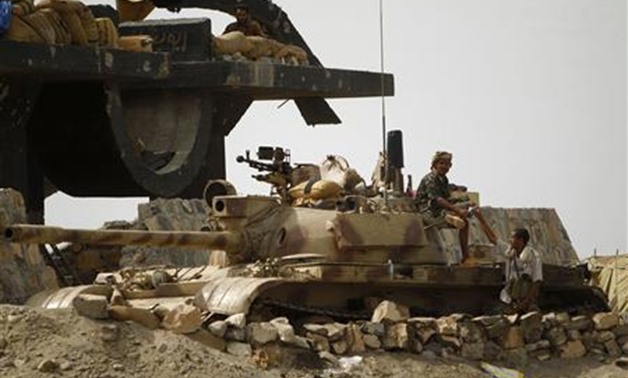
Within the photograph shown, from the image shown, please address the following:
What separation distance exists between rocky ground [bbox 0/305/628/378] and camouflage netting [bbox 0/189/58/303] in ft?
19.5

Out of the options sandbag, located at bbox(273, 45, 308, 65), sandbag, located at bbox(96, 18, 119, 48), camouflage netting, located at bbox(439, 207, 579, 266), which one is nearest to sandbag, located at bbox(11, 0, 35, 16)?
sandbag, located at bbox(96, 18, 119, 48)

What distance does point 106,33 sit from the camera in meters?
29.7

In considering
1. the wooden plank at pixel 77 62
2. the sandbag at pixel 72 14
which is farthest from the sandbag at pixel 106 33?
the sandbag at pixel 72 14

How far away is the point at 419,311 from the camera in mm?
21031

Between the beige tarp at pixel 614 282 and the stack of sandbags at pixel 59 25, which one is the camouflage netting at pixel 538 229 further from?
the stack of sandbags at pixel 59 25

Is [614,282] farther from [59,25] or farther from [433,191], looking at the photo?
[59,25]

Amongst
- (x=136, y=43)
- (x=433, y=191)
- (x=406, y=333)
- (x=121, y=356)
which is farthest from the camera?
(x=136, y=43)


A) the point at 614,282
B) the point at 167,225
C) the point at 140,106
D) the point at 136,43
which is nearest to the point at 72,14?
the point at 136,43

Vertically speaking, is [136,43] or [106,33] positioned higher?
[106,33]

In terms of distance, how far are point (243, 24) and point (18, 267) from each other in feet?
40.3

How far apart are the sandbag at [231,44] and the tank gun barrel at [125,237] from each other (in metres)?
12.2

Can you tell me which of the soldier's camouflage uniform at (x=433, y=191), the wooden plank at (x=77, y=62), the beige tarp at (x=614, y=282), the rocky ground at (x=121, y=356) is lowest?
the beige tarp at (x=614, y=282)

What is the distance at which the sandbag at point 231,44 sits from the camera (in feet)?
109

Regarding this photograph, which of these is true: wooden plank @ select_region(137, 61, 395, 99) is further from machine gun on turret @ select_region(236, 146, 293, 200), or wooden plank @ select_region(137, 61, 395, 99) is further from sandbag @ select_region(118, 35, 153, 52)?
machine gun on turret @ select_region(236, 146, 293, 200)
